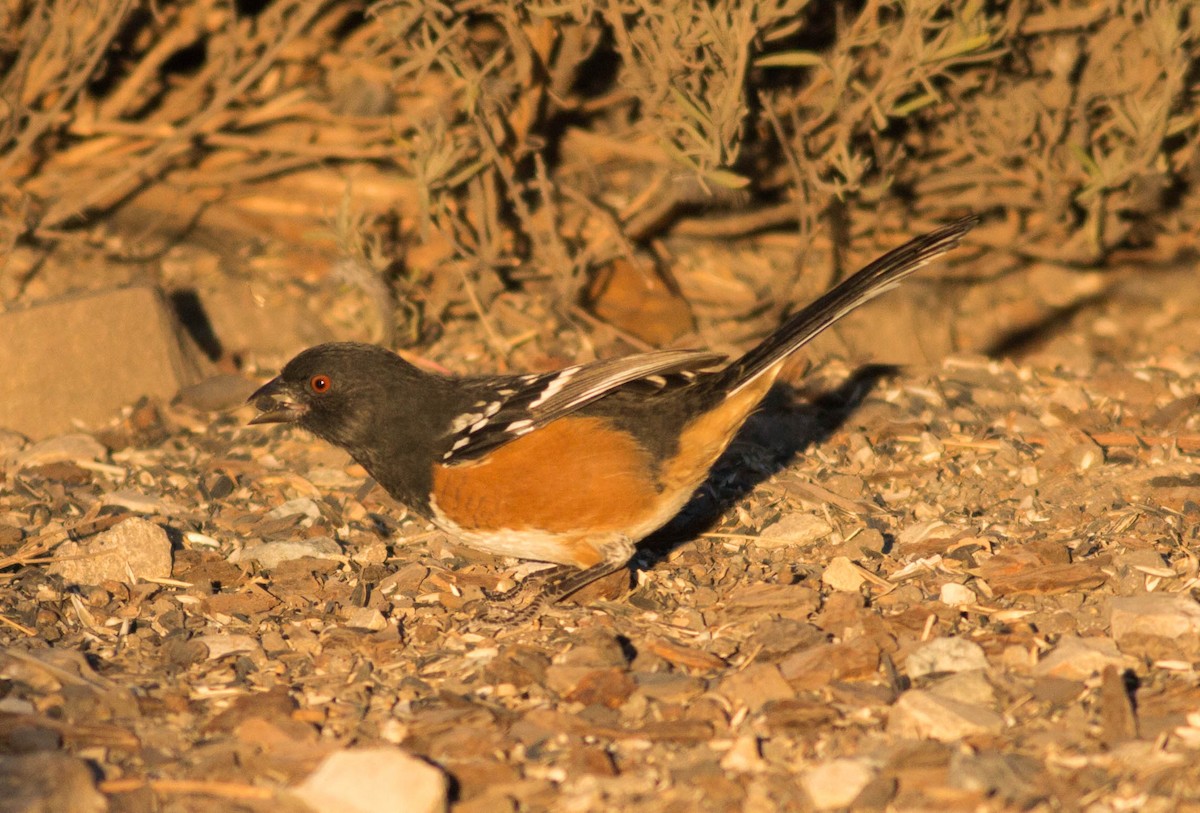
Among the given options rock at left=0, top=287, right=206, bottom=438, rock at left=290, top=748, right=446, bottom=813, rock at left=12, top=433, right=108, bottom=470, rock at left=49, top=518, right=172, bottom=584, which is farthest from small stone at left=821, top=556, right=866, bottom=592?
rock at left=0, top=287, right=206, bottom=438

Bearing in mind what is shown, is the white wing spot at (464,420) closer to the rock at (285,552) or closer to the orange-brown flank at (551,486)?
the orange-brown flank at (551,486)

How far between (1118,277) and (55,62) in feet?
18.0

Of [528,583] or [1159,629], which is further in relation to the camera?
[528,583]

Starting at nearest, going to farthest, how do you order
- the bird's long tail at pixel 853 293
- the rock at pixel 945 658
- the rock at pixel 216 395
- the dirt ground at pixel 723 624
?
1. the dirt ground at pixel 723 624
2. the rock at pixel 945 658
3. the bird's long tail at pixel 853 293
4. the rock at pixel 216 395

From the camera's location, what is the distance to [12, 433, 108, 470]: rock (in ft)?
16.8

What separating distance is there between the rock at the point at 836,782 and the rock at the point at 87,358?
370 cm

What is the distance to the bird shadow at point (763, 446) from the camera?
463cm

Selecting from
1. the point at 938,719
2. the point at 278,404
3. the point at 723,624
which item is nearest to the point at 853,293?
the point at 723,624

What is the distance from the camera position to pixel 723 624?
12.7 feet

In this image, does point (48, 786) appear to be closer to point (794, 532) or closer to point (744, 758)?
point (744, 758)

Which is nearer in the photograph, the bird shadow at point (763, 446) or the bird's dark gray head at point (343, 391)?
the bird's dark gray head at point (343, 391)

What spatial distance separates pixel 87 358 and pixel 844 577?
3328 millimetres

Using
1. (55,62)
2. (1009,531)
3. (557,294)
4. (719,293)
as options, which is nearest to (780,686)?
(1009,531)

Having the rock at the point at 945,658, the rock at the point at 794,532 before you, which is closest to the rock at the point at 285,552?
the rock at the point at 794,532
